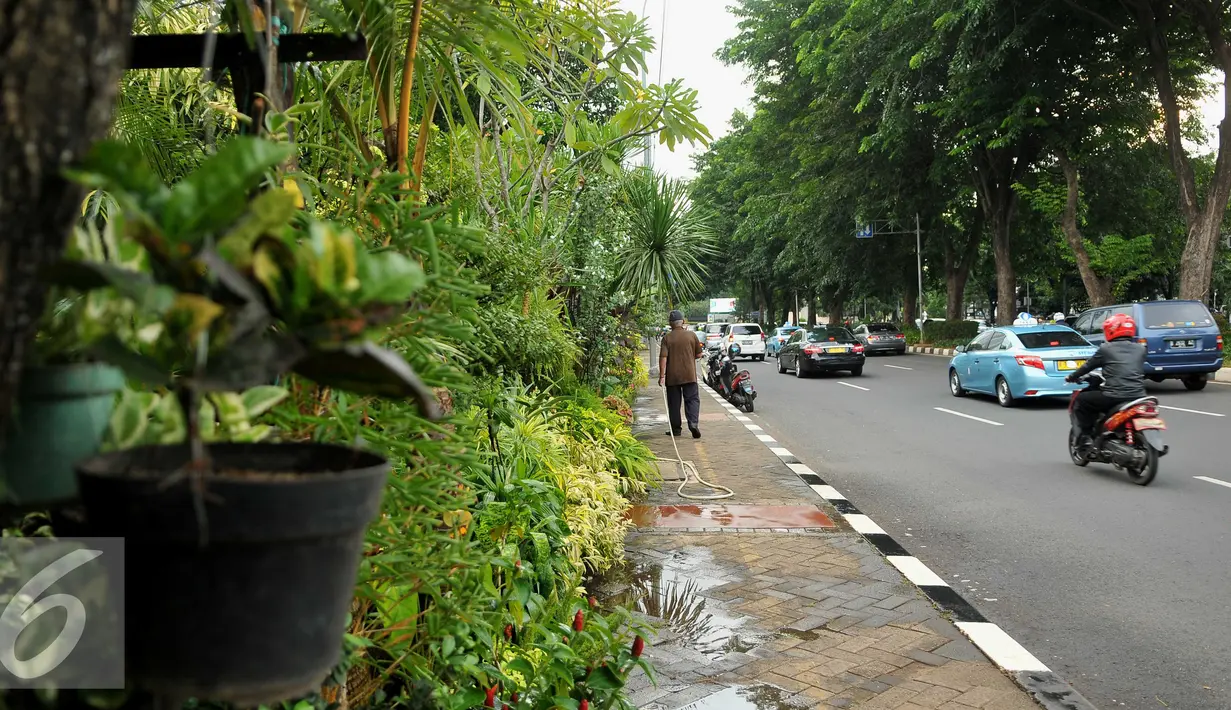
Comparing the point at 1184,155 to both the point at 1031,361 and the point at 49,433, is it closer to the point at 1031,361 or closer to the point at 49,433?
the point at 1031,361

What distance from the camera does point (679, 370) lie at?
40.3ft

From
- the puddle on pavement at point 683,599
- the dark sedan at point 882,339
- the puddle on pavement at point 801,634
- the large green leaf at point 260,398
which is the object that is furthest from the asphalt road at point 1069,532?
the dark sedan at point 882,339

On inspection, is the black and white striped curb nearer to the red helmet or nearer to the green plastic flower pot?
the red helmet

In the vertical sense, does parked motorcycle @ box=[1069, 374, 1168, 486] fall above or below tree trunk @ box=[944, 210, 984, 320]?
below

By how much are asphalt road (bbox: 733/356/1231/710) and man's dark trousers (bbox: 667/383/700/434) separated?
133 cm

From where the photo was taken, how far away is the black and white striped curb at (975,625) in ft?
12.8

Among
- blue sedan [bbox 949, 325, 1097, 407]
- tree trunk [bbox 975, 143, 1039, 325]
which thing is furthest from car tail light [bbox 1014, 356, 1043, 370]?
tree trunk [bbox 975, 143, 1039, 325]

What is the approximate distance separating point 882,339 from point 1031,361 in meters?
23.8

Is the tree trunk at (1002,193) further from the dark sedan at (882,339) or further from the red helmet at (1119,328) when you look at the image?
the red helmet at (1119,328)

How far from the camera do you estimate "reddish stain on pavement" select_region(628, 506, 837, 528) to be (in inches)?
282

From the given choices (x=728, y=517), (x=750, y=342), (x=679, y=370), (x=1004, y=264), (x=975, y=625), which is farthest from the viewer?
(x=750, y=342)

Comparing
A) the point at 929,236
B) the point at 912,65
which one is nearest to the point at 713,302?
the point at 929,236

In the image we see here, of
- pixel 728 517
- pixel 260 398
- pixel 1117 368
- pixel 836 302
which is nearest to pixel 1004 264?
pixel 836 302

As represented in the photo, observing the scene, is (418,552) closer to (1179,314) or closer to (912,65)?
(1179,314)
